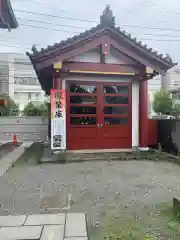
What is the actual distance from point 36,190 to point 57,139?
13.4 ft

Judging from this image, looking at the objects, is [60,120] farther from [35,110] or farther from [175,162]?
[35,110]

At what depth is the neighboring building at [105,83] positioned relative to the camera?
981 cm

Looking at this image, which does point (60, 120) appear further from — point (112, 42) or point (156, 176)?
point (156, 176)

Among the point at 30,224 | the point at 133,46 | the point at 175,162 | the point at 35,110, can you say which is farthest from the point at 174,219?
the point at 35,110

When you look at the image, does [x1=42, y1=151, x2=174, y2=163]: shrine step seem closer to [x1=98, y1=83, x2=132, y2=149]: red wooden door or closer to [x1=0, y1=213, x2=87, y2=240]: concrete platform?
[x1=98, y1=83, x2=132, y2=149]: red wooden door

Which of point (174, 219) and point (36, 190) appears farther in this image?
point (36, 190)

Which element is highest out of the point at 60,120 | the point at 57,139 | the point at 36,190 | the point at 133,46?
the point at 133,46

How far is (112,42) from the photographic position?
32.7 ft

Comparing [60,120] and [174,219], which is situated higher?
[60,120]

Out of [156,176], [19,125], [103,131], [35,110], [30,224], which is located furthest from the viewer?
[35,110]

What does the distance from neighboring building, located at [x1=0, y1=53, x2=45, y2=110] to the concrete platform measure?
43.5 metres

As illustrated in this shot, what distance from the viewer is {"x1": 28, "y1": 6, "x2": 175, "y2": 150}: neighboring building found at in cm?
981

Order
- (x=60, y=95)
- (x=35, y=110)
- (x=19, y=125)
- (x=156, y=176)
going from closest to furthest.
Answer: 1. (x=156, y=176)
2. (x=60, y=95)
3. (x=19, y=125)
4. (x=35, y=110)

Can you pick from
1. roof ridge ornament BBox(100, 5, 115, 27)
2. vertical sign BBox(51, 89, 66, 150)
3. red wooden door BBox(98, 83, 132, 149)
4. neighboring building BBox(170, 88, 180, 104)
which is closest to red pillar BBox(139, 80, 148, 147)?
red wooden door BBox(98, 83, 132, 149)
